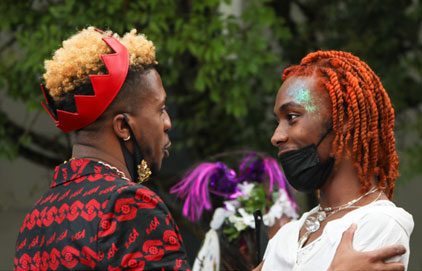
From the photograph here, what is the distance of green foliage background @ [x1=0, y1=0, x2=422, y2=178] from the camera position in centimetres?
567

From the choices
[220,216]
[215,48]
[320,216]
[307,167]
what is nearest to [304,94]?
[307,167]

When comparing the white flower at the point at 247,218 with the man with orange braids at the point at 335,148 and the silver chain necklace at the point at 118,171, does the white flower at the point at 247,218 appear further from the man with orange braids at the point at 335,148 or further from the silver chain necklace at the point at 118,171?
the silver chain necklace at the point at 118,171

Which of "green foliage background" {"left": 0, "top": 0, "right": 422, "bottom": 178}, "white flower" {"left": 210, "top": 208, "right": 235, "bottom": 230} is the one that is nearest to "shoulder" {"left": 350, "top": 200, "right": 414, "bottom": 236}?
"white flower" {"left": 210, "top": 208, "right": 235, "bottom": 230}

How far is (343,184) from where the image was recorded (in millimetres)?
2547

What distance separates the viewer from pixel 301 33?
26.0 feet

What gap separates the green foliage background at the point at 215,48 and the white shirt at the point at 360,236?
270 cm

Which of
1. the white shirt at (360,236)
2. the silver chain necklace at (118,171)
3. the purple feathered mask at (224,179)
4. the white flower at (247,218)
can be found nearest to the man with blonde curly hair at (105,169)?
the silver chain necklace at (118,171)

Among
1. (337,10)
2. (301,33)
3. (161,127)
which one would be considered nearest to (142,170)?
(161,127)

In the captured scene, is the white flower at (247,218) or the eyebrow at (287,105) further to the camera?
the white flower at (247,218)

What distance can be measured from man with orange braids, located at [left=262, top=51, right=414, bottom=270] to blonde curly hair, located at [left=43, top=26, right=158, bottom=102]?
0.71 metres

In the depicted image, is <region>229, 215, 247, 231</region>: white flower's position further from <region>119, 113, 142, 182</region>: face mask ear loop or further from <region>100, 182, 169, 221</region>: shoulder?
<region>100, 182, 169, 221</region>: shoulder

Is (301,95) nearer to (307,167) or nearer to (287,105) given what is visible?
(287,105)

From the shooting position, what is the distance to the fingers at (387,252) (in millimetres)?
2229

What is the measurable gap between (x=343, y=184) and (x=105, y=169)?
3.22ft
